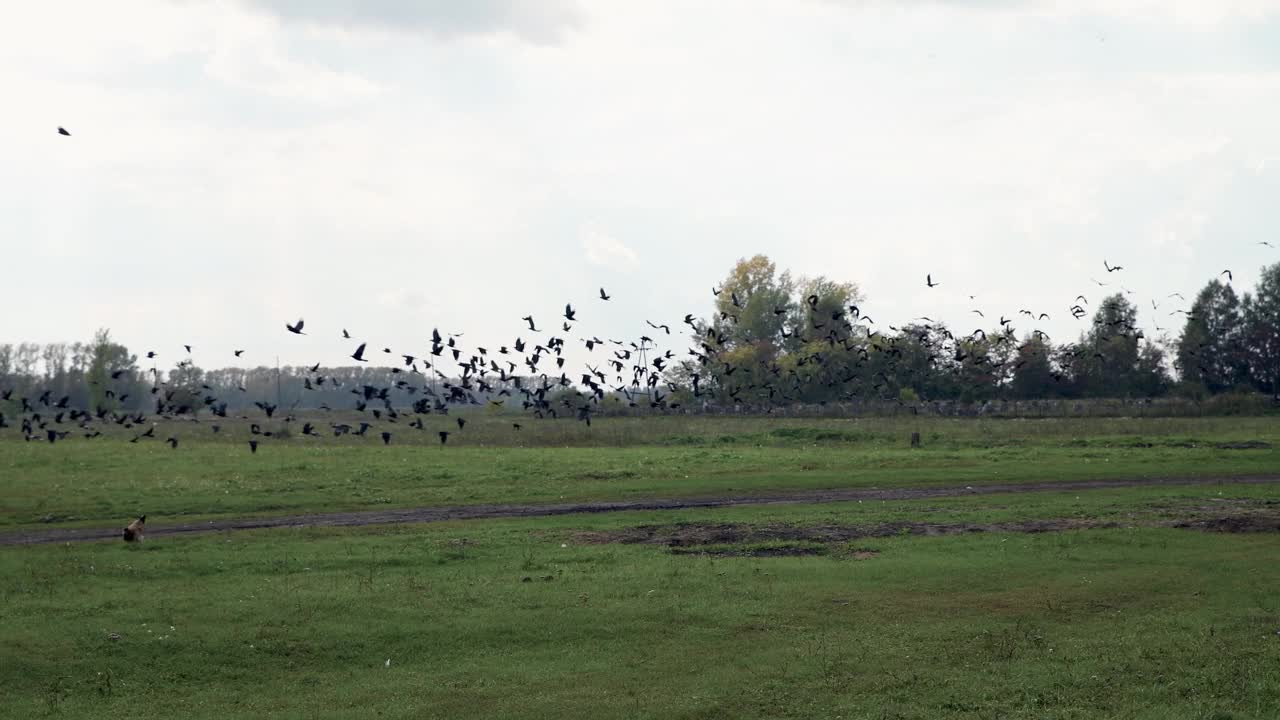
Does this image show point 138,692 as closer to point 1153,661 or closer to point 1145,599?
point 1153,661

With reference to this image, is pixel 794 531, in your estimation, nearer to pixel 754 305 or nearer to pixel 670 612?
pixel 670 612

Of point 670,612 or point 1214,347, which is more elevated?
point 1214,347

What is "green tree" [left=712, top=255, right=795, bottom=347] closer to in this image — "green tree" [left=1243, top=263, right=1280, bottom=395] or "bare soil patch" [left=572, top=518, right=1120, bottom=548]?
"green tree" [left=1243, top=263, right=1280, bottom=395]

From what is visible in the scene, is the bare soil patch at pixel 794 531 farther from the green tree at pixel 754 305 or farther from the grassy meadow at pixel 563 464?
the green tree at pixel 754 305

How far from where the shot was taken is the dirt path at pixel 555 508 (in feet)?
121

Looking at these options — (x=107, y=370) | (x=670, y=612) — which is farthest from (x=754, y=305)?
(x=670, y=612)

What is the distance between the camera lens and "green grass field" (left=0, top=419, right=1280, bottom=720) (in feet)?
62.2

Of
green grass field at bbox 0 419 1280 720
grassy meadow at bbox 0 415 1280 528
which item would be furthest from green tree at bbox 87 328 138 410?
green grass field at bbox 0 419 1280 720

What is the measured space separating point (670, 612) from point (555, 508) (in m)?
18.2

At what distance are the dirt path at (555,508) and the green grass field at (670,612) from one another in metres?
1.79

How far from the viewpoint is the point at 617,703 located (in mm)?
18641

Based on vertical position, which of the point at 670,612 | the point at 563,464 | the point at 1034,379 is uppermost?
the point at 1034,379

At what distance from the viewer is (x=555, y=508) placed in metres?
41.7

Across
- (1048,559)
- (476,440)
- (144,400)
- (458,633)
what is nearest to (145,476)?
(476,440)
